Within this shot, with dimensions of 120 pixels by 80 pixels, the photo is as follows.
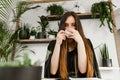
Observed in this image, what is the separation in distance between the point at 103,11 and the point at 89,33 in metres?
0.39

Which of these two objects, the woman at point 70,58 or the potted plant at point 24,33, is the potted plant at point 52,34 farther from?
the woman at point 70,58

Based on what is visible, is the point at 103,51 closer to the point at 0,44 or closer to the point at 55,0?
the point at 55,0

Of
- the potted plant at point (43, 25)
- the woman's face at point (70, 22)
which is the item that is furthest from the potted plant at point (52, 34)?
the woman's face at point (70, 22)

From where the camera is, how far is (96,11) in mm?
2568

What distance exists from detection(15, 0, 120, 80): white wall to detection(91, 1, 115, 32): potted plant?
5.5 inches

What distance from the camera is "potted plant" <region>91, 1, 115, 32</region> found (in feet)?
8.31

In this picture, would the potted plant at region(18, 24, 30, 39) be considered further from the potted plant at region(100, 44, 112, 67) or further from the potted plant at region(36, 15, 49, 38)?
the potted plant at region(100, 44, 112, 67)

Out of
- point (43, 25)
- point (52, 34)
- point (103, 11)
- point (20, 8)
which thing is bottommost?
point (52, 34)

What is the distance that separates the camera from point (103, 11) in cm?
255

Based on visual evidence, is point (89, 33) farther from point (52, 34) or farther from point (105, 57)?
point (52, 34)

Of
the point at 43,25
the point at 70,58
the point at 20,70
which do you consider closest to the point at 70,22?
the point at 70,58

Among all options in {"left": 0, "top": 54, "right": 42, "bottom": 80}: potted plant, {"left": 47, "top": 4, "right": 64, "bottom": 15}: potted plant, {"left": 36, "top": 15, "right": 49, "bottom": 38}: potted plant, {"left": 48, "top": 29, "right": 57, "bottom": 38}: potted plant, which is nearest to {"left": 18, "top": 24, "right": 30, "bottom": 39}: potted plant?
{"left": 36, "top": 15, "right": 49, "bottom": 38}: potted plant

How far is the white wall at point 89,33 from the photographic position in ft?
8.36

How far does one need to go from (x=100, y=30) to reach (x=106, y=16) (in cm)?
24
